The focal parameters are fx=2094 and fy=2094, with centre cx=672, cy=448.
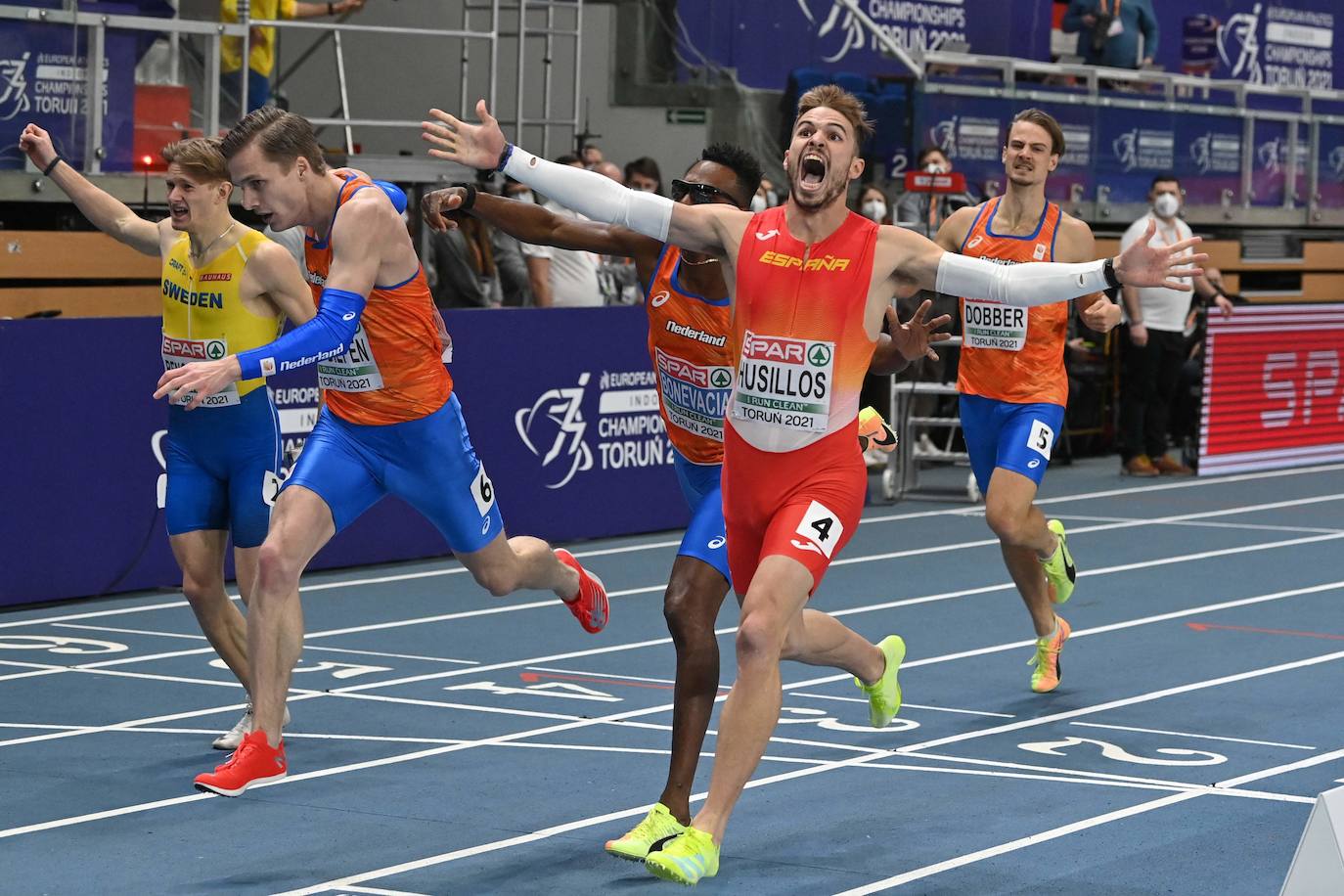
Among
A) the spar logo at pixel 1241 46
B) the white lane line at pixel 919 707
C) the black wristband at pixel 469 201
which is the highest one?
the spar logo at pixel 1241 46

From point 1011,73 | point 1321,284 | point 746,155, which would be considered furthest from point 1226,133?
point 746,155

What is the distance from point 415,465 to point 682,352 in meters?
1.16

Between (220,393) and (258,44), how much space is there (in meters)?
7.66

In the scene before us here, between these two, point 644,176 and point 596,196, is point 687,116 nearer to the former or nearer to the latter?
point 644,176

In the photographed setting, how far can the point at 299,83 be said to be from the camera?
19516mm

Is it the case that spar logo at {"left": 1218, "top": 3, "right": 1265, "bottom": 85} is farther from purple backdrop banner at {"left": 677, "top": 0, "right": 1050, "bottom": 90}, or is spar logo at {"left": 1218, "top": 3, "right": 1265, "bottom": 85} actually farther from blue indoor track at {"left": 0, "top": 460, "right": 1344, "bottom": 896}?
blue indoor track at {"left": 0, "top": 460, "right": 1344, "bottom": 896}

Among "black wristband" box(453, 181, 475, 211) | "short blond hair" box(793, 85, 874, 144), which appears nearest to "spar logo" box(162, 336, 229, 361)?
"black wristband" box(453, 181, 475, 211)

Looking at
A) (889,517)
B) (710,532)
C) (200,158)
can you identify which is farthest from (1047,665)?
(889,517)

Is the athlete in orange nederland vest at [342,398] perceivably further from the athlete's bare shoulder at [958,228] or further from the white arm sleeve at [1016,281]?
the athlete's bare shoulder at [958,228]

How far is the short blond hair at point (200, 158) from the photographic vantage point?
8.26 meters

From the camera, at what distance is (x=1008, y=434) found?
9.90 m

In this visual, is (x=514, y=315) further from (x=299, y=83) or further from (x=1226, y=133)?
(x=1226, y=133)

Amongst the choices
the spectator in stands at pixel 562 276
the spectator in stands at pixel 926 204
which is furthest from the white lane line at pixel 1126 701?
the spectator in stands at pixel 926 204

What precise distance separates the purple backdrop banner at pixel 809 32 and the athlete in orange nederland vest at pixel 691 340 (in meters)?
12.5
